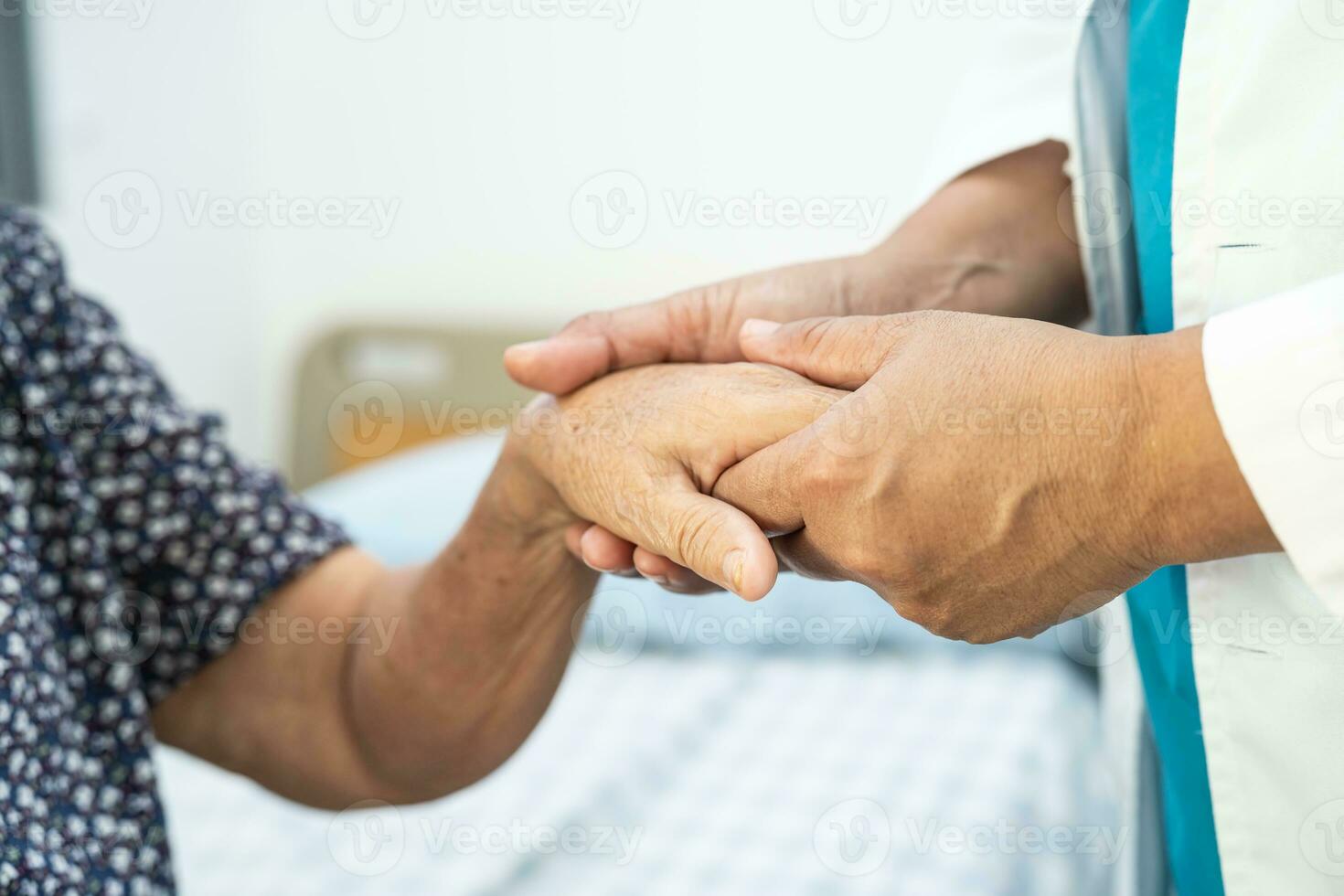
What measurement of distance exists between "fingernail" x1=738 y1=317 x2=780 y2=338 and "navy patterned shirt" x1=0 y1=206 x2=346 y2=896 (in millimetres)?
503

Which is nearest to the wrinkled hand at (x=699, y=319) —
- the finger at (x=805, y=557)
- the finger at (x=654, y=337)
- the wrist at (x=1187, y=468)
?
the finger at (x=654, y=337)

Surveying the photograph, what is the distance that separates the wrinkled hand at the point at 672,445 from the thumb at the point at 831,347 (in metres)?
0.01

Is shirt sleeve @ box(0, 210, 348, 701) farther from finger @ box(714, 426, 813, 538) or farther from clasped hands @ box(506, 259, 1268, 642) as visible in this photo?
finger @ box(714, 426, 813, 538)

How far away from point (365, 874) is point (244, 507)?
0.66m

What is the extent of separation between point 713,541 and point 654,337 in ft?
1.03

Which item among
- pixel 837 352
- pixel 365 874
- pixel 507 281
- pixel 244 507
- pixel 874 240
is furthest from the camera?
pixel 507 281

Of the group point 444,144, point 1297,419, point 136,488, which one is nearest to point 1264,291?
point 1297,419

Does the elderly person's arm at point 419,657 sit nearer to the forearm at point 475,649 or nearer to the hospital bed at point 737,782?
the forearm at point 475,649

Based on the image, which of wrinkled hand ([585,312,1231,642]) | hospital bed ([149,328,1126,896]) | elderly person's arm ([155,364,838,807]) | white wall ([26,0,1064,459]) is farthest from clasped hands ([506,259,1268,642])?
white wall ([26,0,1064,459])

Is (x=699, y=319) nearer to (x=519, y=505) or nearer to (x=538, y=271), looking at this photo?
(x=519, y=505)

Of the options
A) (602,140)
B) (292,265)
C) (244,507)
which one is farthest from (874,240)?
(244,507)

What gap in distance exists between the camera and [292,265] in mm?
3199

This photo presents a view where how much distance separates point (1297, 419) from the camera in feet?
2.07

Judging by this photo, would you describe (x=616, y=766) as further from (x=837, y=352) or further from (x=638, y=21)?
(x=638, y=21)
